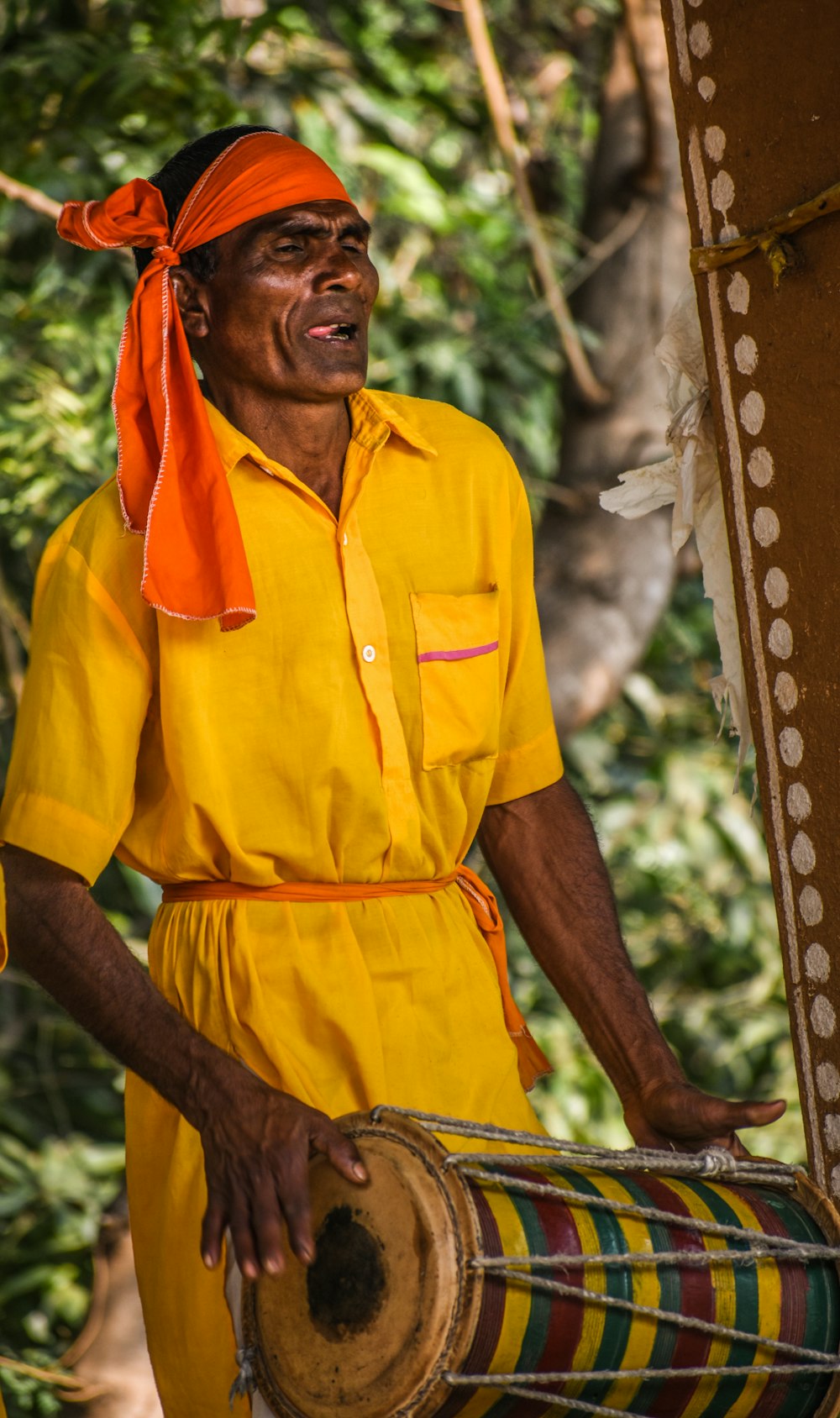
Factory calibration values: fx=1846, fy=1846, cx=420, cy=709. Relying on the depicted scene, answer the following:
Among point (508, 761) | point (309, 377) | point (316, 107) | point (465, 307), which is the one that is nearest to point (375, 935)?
point (508, 761)

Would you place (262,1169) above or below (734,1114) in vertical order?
above

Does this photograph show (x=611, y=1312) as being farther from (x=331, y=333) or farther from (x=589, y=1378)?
(x=331, y=333)

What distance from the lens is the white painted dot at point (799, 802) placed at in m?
2.14

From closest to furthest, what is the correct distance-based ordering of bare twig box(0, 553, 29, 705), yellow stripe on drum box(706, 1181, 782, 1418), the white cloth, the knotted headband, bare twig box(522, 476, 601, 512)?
yellow stripe on drum box(706, 1181, 782, 1418)
the knotted headband
the white cloth
bare twig box(0, 553, 29, 705)
bare twig box(522, 476, 601, 512)

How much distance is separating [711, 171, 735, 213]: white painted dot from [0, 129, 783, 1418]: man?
0.52m

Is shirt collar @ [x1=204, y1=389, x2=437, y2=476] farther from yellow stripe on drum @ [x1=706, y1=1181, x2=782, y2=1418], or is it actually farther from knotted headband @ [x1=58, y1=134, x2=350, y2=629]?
yellow stripe on drum @ [x1=706, y1=1181, x2=782, y2=1418]

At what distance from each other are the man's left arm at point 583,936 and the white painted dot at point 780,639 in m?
0.57

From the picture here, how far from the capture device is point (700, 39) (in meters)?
2.21

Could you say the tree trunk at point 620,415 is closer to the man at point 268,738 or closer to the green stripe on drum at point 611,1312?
the man at point 268,738

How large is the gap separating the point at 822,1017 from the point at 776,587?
1.64ft

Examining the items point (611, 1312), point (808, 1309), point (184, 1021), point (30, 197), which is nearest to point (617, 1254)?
point (611, 1312)

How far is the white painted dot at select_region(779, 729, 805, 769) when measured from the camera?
215 cm

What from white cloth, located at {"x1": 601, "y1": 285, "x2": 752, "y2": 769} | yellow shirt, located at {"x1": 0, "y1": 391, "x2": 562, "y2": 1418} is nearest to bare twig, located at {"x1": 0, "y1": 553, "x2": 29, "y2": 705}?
yellow shirt, located at {"x1": 0, "y1": 391, "x2": 562, "y2": 1418}

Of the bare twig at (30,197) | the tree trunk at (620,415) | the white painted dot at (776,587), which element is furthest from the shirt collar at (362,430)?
the tree trunk at (620,415)
